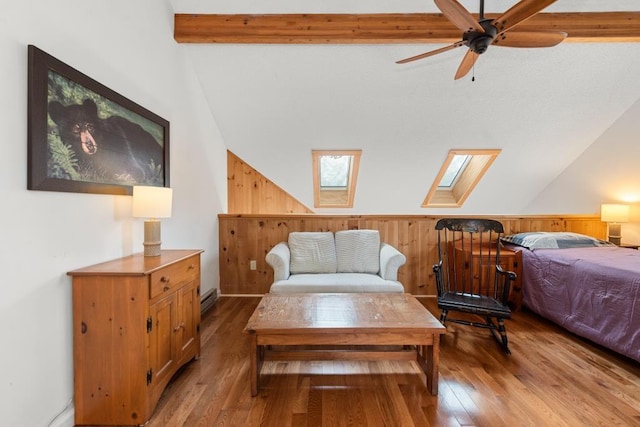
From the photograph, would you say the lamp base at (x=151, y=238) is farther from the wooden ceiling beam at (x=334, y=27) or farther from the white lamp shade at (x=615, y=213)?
the white lamp shade at (x=615, y=213)

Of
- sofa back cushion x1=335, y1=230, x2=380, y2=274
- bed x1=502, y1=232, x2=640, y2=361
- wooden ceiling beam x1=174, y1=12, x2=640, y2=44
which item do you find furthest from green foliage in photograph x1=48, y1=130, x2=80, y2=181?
bed x1=502, y1=232, x2=640, y2=361

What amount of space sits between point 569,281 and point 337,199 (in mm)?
2941

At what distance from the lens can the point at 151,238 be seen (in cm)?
188

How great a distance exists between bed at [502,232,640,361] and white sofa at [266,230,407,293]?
4.50ft

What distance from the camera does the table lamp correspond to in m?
1.79

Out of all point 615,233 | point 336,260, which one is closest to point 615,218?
point 615,233

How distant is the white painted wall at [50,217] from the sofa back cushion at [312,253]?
1.46 m

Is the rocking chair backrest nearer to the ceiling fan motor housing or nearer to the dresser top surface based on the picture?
the ceiling fan motor housing

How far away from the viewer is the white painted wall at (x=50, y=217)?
1230mm

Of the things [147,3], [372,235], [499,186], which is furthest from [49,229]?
[499,186]

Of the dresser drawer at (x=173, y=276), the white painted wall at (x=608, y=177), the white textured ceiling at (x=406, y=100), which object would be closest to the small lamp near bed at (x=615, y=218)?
the white painted wall at (x=608, y=177)

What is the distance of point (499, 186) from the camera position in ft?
14.2

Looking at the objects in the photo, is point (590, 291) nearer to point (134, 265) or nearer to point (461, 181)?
point (461, 181)

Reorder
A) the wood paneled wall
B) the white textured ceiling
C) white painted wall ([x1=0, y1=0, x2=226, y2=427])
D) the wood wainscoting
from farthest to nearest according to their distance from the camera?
the wood paneled wall
the wood wainscoting
the white textured ceiling
white painted wall ([x1=0, y1=0, x2=226, y2=427])
